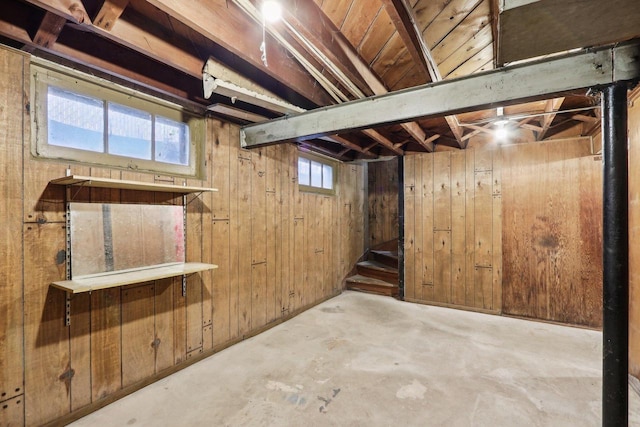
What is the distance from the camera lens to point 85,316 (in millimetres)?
1859

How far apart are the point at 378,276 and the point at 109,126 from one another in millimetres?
4098

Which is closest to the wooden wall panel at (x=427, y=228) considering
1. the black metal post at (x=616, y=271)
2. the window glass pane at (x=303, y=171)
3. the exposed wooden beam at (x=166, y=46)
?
the window glass pane at (x=303, y=171)

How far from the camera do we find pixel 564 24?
43.2 inches

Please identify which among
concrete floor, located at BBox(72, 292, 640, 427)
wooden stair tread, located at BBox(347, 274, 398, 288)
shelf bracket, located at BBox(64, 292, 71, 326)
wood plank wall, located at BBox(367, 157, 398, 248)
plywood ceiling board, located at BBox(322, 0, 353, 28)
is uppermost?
plywood ceiling board, located at BBox(322, 0, 353, 28)

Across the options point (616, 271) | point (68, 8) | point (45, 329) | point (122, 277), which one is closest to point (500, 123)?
point (616, 271)

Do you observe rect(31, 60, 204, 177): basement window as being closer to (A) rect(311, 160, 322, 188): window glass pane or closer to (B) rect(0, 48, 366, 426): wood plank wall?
(B) rect(0, 48, 366, 426): wood plank wall

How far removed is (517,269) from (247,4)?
3.96 m

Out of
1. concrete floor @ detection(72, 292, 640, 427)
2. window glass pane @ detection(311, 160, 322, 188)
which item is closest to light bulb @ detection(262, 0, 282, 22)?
concrete floor @ detection(72, 292, 640, 427)

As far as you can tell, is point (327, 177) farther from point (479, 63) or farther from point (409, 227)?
point (479, 63)

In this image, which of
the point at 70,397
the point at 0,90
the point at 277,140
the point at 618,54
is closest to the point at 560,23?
the point at 618,54

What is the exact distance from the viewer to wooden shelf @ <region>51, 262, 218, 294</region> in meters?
1.62

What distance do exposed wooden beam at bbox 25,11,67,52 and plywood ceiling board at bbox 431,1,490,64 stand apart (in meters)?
2.06

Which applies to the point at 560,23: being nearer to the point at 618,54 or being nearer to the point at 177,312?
the point at 618,54

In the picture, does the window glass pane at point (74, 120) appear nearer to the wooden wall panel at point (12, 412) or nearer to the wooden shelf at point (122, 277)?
the wooden shelf at point (122, 277)
